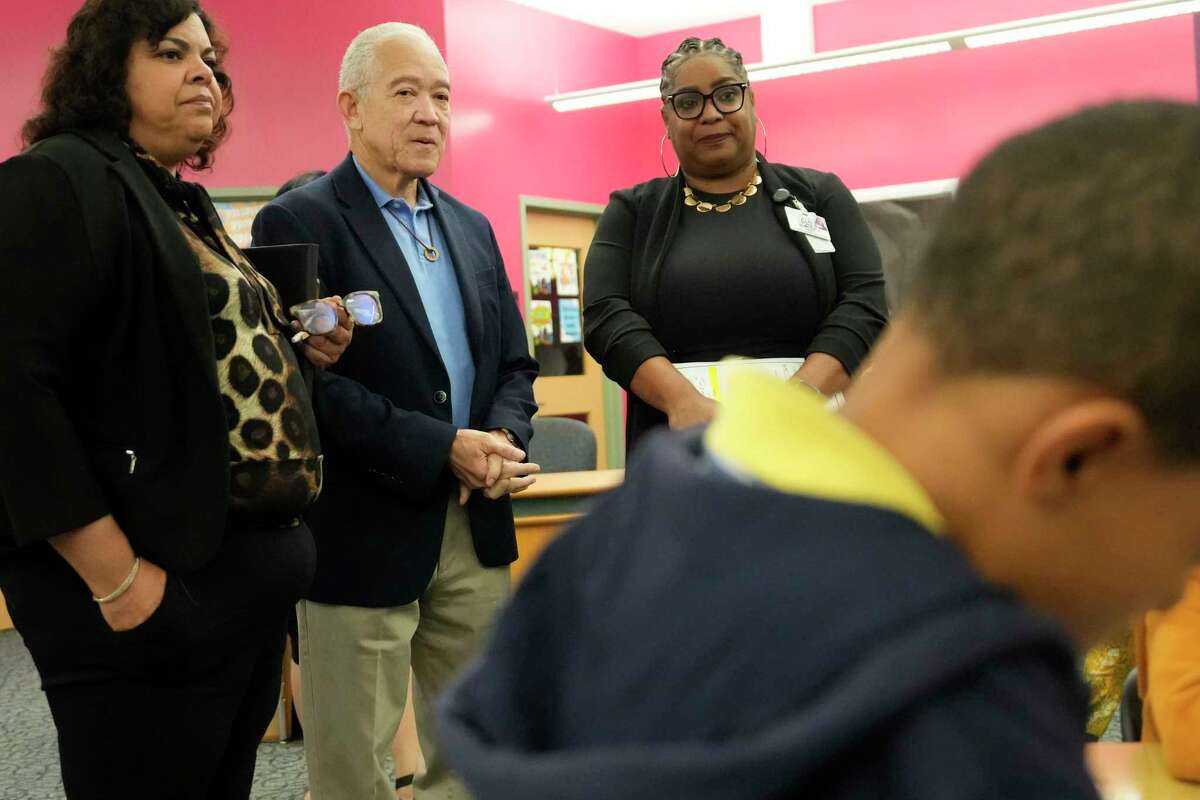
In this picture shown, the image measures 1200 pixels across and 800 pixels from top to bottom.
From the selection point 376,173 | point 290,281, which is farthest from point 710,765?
point 376,173

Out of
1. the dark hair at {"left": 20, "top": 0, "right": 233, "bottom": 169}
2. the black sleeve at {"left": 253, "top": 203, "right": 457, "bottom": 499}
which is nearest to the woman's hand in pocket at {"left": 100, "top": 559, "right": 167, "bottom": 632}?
the black sleeve at {"left": 253, "top": 203, "right": 457, "bottom": 499}

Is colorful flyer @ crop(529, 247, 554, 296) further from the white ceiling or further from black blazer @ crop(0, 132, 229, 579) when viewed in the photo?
black blazer @ crop(0, 132, 229, 579)

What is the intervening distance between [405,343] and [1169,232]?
1.99m

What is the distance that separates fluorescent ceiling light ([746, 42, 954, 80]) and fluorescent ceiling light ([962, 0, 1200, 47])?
244 mm

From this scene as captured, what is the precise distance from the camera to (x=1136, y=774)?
1.31 metres

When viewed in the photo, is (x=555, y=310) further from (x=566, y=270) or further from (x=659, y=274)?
(x=659, y=274)

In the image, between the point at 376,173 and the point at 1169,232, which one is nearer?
the point at 1169,232

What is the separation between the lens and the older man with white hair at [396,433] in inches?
90.4

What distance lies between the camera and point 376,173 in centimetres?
250

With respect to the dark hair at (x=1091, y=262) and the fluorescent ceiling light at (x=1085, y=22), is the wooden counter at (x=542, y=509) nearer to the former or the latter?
the dark hair at (x=1091, y=262)

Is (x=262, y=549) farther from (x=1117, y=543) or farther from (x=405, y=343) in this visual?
(x=1117, y=543)

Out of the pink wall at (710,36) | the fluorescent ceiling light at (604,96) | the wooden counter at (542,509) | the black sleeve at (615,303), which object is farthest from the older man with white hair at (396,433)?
the pink wall at (710,36)

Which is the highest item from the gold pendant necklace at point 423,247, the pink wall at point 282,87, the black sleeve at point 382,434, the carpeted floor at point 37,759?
the pink wall at point 282,87

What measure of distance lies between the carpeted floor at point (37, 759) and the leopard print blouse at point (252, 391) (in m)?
1.94
